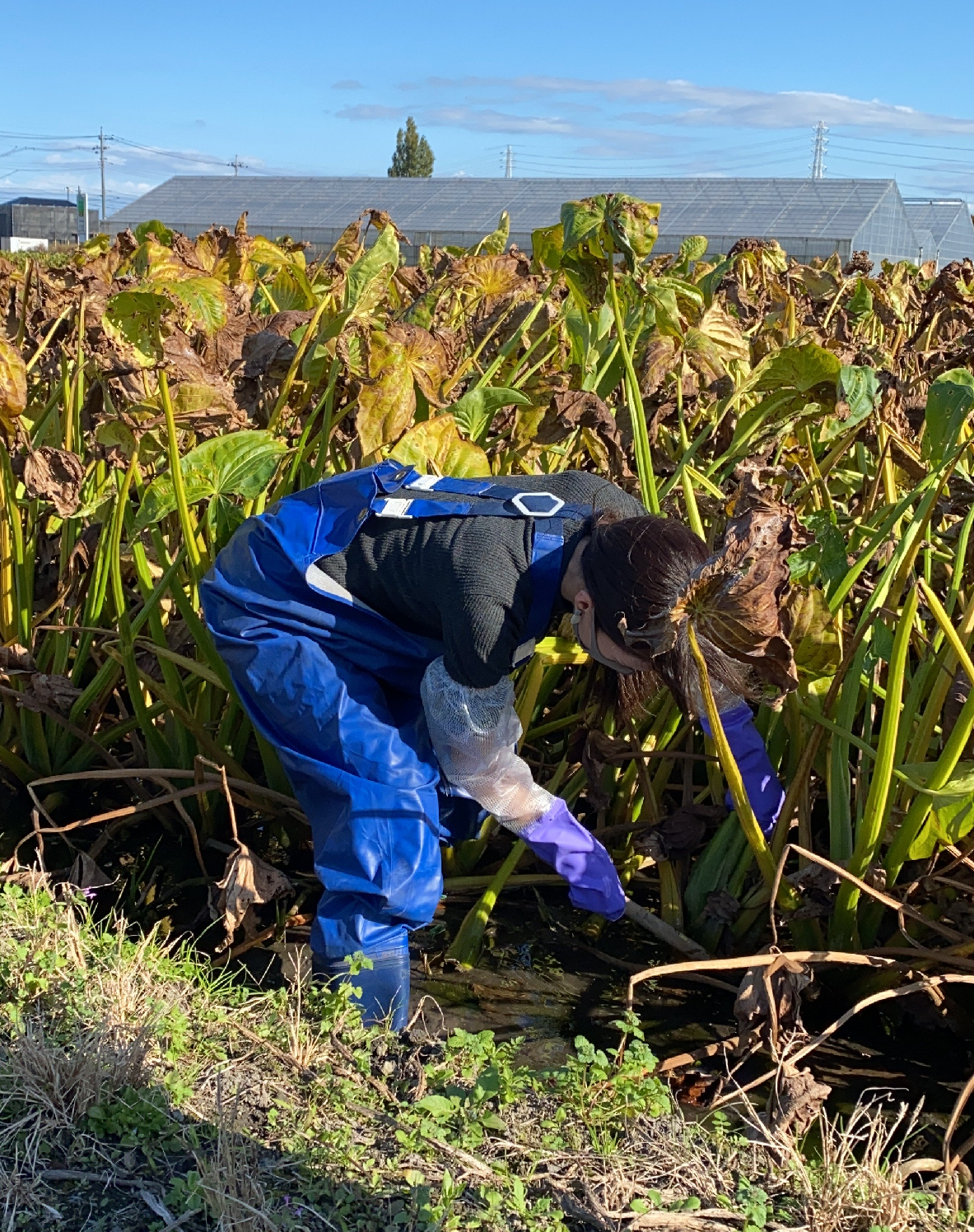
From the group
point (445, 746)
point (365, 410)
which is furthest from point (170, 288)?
point (445, 746)

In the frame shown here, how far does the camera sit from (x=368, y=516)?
6.90ft

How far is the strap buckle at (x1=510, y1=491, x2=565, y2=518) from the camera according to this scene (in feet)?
6.29

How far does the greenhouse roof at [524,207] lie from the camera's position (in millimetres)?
21391

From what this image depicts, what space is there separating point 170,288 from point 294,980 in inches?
53.0

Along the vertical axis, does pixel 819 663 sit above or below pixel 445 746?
above

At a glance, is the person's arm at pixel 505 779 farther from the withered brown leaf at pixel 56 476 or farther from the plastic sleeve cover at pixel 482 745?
the withered brown leaf at pixel 56 476

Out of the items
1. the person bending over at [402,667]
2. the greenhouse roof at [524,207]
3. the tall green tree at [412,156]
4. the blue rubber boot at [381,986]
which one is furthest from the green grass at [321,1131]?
the tall green tree at [412,156]

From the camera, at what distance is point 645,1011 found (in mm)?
2172

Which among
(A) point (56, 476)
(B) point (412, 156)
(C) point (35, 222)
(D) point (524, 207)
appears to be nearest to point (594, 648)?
(A) point (56, 476)

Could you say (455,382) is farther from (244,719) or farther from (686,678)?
(686,678)

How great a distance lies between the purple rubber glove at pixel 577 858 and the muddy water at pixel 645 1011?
0.58 ft

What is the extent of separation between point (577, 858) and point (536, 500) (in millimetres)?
604

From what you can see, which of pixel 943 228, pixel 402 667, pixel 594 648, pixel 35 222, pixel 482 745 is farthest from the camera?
pixel 35 222

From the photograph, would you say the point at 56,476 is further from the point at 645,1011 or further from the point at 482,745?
the point at 645,1011
